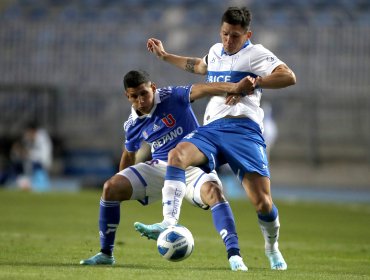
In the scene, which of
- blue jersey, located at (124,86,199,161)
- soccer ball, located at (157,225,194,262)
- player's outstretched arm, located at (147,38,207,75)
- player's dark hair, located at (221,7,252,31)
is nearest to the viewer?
soccer ball, located at (157,225,194,262)

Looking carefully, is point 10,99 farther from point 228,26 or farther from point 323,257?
point 228,26

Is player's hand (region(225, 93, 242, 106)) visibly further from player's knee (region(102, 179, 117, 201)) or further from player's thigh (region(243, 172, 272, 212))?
player's knee (region(102, 179, 117, 201))

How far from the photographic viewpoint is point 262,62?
872 cm

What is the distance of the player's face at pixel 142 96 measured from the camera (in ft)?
28.9

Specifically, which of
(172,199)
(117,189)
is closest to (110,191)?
(117,189)

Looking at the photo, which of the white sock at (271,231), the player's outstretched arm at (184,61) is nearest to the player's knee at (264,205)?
the white sock at (271,231)

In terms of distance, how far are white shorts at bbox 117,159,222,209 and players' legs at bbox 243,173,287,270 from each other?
448mm

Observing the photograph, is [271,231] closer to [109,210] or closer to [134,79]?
[109,210]

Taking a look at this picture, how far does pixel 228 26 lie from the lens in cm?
861

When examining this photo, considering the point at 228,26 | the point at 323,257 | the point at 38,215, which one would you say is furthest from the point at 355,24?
the point at 228,26

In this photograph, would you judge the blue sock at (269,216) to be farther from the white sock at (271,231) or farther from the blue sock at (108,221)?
the blue sock at (108,221)

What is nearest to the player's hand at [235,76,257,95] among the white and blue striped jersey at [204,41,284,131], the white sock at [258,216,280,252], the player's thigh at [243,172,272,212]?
the white and blue striped jersey at [204,41,284,131]

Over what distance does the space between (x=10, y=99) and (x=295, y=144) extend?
8.51m

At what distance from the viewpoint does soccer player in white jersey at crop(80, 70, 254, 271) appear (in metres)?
8.71
